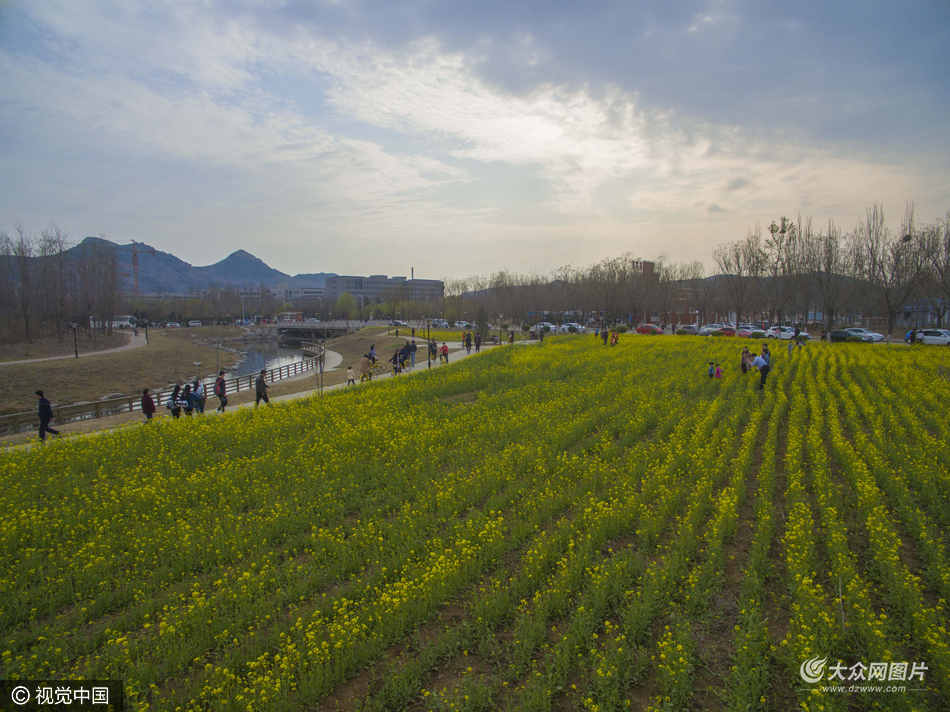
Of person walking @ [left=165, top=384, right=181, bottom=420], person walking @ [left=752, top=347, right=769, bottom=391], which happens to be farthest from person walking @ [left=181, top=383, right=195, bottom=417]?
person walking @ [left=752, top=347, right=769, bottom=391]

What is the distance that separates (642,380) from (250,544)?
18186mm

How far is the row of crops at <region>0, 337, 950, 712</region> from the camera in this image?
5.21 metres

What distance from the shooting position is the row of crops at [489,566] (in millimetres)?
5211

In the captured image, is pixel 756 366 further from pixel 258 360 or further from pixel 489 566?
pixel 258 360

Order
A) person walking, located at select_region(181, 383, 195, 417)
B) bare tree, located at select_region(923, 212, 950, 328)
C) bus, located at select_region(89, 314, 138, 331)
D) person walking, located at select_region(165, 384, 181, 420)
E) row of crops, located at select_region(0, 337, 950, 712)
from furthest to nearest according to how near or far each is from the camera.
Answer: bus, located at select_region(89, 314, 138, 331) → bare tree, located at select_region(923, 212, 950, 328) → person walking, located at select_region(181, 383, 195, 417) → person walking, located at select_region(165, 384, 181, 420) → row of crops, located at select_region(0, 337, 950, 712)

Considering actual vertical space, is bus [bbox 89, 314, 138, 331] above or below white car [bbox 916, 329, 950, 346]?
above

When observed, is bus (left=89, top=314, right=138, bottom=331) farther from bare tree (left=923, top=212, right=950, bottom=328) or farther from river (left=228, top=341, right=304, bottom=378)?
bare tree (left=923, top=212, right=950, bottom=328)

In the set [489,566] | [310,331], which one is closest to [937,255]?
[489,566]

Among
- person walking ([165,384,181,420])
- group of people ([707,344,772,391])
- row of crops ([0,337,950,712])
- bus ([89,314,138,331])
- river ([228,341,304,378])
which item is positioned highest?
bus ([89,314,138,331])

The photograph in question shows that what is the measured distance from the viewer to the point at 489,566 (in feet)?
24.7

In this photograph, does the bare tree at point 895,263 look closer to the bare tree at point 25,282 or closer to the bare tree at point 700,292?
the bare tree at point 700,292

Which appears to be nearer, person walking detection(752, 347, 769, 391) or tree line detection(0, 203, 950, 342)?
person walking detection(752, 347, 769, 391)

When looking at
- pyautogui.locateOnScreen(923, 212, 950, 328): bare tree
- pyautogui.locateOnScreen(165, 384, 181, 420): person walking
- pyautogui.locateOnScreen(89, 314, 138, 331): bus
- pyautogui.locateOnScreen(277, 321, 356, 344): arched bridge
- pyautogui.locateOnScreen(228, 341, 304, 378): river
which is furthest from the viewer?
pyautogui.locateOnScreen(277, 321, 356, 344): arched bridge

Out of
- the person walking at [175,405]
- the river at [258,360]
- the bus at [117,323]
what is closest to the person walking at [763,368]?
the person walking at [175,405]
